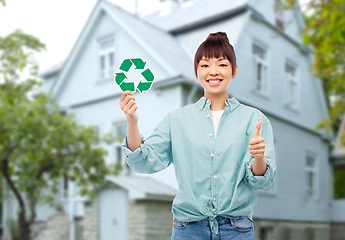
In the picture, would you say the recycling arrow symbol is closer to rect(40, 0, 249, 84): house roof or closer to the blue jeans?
the blue jeans

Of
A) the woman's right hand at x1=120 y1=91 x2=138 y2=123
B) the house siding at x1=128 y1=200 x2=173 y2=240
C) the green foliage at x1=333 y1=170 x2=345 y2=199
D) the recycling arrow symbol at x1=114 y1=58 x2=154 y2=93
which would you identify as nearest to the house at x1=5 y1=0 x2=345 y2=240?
the house siding at x1=128 y1=200 x2=173 y2=240

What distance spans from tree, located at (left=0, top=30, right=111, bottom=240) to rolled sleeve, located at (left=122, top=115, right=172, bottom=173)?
742cm

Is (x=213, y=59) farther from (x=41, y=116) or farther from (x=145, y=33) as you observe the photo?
(x=145, y=33)

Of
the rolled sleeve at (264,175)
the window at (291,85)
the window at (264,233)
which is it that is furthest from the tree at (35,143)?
the rolled sleeve at (264,175)

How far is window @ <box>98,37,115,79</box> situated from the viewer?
12170mm

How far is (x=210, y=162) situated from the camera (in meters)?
1.98

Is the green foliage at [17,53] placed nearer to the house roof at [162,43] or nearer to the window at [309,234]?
the house roof at [162,43]

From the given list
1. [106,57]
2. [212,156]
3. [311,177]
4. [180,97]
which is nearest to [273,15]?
[180,97]

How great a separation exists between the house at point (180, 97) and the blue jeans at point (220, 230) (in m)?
7.39

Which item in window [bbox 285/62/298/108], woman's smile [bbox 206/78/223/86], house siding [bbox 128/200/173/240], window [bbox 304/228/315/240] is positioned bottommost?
window [bbox 304/228/315/240]

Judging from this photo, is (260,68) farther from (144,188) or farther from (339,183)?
(339,183)

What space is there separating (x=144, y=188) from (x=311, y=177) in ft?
26.9

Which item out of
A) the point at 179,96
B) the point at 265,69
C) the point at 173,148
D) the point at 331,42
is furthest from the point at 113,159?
the point at 173,148

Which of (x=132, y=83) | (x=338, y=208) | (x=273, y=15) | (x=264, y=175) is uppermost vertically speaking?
(x=273, y=15)
